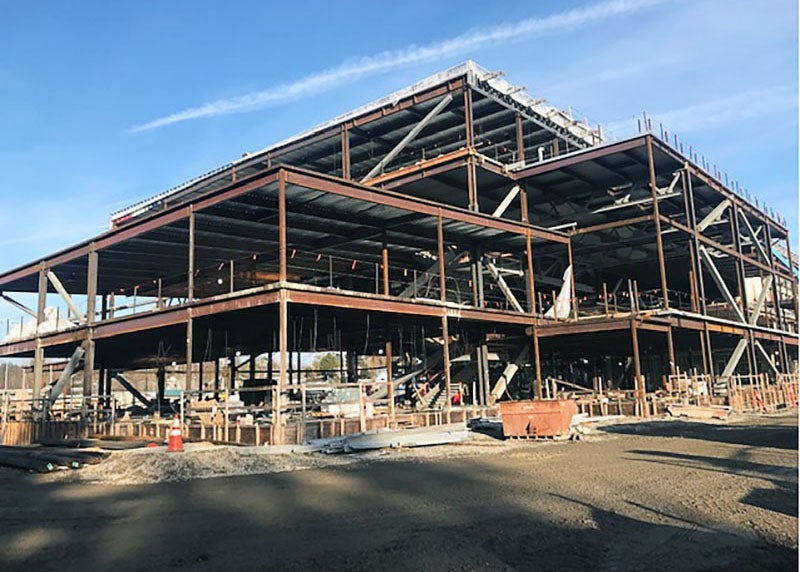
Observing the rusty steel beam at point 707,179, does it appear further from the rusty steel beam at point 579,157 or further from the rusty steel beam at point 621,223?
the rusty steel beam at point 621,223

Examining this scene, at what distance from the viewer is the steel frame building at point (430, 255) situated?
1008 inches

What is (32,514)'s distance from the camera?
412 inches

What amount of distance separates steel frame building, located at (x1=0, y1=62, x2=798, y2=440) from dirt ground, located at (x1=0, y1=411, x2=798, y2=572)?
22.3 feet

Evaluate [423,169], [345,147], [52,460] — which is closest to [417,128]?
[423,169]

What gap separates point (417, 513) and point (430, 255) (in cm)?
2575

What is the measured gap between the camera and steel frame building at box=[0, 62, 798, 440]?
25594 millimetres

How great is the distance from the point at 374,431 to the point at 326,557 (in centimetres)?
1272

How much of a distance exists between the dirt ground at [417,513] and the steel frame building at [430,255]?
6.79m

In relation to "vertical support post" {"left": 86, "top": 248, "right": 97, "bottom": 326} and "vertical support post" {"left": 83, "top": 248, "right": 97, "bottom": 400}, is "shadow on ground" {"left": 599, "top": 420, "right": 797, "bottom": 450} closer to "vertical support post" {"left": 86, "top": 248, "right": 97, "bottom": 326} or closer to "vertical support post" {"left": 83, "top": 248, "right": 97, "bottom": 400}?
"vertical support post" {"left": 83, "top": 248, "right": 97, "bottom": 400}

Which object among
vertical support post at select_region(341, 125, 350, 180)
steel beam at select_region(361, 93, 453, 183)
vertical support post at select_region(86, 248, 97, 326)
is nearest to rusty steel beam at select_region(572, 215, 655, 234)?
steel beam at select_region(361, 93, 453, 183)

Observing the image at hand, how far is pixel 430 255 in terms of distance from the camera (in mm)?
34969

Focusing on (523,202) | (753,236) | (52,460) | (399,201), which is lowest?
(52,460)

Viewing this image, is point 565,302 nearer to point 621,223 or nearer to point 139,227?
point 621,223

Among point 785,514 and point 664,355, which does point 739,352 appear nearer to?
point 664,355
